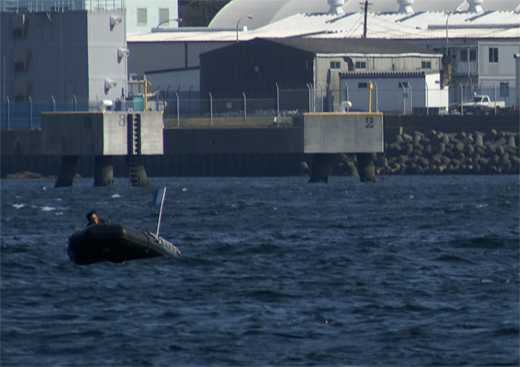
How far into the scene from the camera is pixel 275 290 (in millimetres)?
25328

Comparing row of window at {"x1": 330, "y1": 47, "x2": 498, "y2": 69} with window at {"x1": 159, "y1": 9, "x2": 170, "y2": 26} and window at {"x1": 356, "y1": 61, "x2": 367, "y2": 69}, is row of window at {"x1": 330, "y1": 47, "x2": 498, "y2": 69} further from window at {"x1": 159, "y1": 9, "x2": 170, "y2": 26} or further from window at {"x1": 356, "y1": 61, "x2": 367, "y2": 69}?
window at {"x1": 159, "y1": 9, "x2": 170, "y2": 26}

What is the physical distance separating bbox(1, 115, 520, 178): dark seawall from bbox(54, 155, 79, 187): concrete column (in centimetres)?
916

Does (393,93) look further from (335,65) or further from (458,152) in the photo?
(458,152)

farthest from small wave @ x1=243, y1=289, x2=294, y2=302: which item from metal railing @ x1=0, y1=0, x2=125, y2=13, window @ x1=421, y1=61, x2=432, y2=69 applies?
window @ x1=421, y1=61, x2=432, y2=69

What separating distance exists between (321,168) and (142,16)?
51224 millimetres

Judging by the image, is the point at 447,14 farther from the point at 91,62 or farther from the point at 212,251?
the point at 212,251

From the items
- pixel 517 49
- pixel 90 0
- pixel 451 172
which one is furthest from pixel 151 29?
pixel 451 172

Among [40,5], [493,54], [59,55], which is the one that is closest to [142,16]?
[40,5]

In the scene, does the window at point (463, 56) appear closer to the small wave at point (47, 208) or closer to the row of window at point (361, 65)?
the row of window at point (361, 65)

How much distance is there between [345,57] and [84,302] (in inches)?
2340

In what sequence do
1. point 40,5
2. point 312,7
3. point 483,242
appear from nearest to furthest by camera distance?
point 483,242, point 40,5, point 312,7

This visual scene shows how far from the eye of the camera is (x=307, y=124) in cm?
6262

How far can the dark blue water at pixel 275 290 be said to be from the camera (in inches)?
768

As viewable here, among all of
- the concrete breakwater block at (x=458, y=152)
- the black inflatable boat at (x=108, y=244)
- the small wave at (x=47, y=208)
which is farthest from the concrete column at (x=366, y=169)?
the black inflatable boat at (x=108, y=244)
